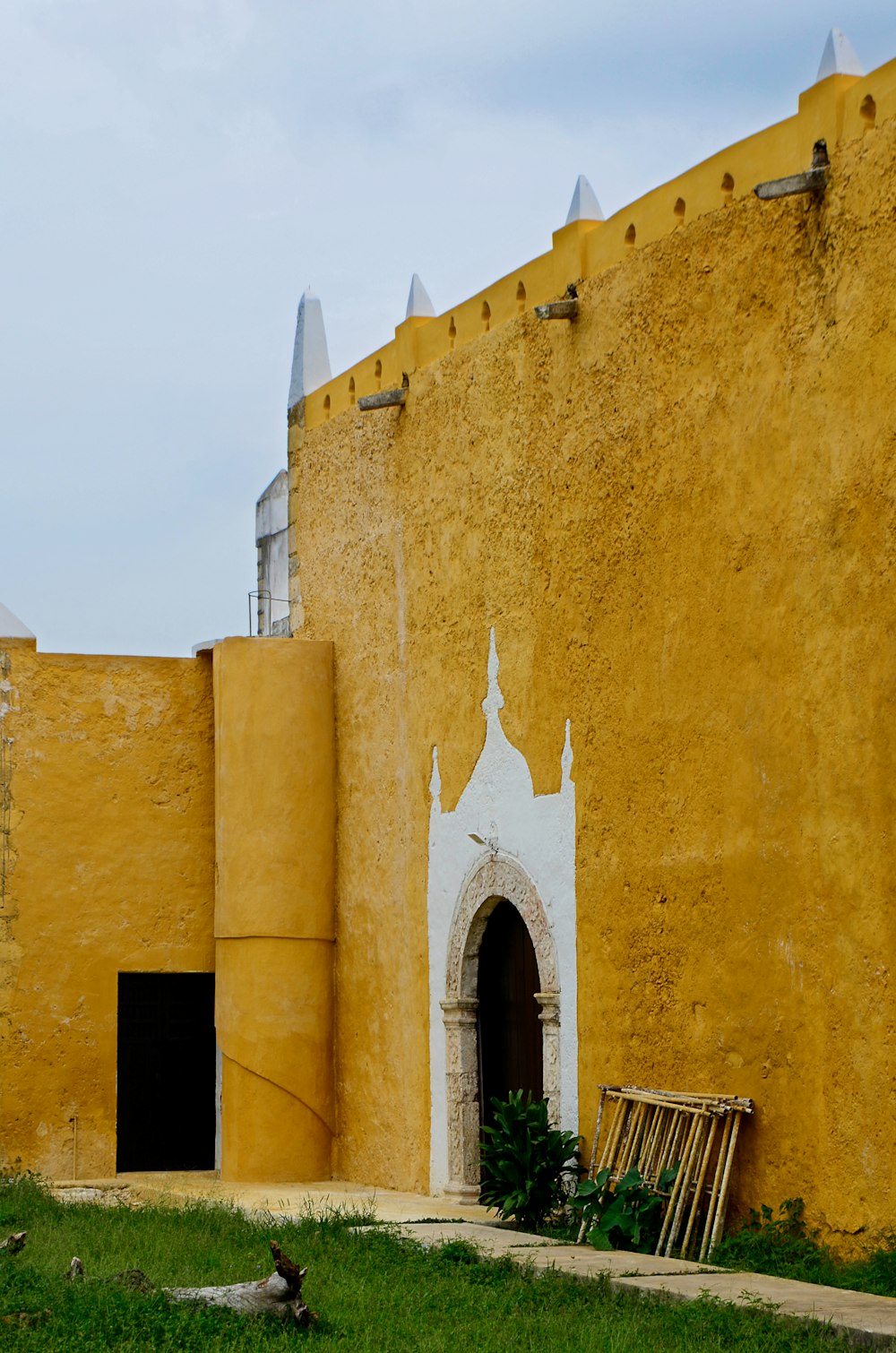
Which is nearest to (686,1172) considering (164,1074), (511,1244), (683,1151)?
(683,1151)

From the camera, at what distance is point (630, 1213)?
856cm

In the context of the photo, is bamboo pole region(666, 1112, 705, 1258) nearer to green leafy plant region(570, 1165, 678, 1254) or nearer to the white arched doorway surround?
green leafy plant region(570, 1165, 678, 1254)

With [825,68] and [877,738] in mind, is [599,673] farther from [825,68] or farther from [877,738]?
[825,68]

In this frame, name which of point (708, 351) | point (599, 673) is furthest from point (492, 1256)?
point (708, 351)

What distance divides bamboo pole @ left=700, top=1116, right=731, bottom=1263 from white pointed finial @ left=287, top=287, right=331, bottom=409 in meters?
7.29

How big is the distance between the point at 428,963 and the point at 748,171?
5184 mm

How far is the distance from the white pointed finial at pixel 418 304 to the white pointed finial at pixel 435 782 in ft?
9.46

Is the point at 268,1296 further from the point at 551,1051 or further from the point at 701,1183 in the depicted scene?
the point at 551,1051

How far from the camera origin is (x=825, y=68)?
8469 mm

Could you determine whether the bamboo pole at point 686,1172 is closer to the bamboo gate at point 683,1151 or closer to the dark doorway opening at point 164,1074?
the bamboo gate at point 683,1151

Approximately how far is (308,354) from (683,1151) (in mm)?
7515

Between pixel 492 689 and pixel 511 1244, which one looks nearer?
pixel 511 1244

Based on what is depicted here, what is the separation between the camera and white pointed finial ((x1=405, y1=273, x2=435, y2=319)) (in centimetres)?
1240

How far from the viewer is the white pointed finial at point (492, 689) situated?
1101 centimetres
